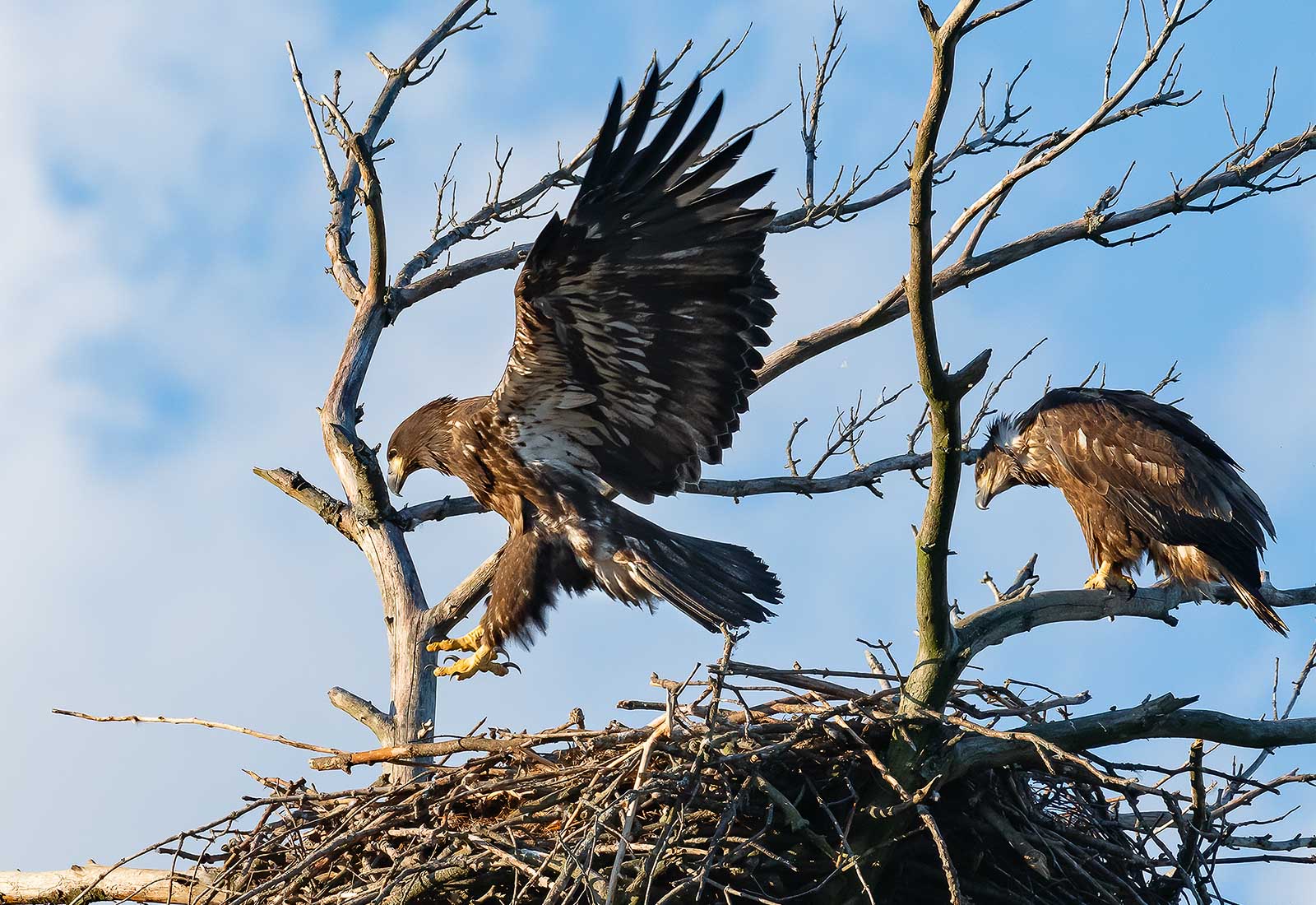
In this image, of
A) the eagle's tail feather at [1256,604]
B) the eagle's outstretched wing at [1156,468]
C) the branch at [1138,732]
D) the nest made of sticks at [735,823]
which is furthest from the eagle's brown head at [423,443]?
the eagle's tail feather at [1256,604]

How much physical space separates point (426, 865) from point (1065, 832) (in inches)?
90.1

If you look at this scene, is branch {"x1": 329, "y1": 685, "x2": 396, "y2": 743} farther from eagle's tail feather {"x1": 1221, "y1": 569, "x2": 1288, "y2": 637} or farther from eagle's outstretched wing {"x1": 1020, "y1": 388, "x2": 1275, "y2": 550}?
eagle's tail feather {"x1": 1221, "y1": 569, "x2": 1288, "y2": 637}

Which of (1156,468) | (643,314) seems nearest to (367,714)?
(643,314)

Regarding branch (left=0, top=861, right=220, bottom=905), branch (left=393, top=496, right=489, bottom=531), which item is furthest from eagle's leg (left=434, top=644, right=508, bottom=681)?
branch (left=0, top=861, right=220, bottom=905)

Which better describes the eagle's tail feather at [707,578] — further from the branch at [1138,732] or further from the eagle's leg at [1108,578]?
the eagle's leg at [1108,578]

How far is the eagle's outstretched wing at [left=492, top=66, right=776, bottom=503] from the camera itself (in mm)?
5477

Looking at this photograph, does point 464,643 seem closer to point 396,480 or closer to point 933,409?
point 396,480

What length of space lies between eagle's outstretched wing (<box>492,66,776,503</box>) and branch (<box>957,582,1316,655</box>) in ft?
5.56

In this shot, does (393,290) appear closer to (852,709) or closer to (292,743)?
(292,743)

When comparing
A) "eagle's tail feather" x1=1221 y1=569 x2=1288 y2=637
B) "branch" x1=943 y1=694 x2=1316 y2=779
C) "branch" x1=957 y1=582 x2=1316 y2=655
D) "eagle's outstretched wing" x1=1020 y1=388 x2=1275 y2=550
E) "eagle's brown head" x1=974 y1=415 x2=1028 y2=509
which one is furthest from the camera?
"eagle's brown head" x1=974 y1=415 x2=1028 y2=509

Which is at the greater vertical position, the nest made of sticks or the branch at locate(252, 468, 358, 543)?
the branch at locate(252, 468, 358, 543)

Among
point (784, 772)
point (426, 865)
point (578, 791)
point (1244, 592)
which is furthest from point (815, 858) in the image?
point (1244, 592)

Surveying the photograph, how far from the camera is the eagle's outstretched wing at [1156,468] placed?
697 cm

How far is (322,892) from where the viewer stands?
15.8ft
